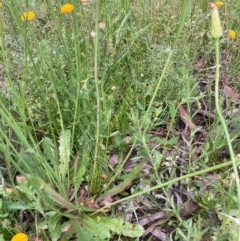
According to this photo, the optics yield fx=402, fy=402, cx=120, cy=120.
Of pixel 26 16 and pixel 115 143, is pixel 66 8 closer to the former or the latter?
pixel 26 16

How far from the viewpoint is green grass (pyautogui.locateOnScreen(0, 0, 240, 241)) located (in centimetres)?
122

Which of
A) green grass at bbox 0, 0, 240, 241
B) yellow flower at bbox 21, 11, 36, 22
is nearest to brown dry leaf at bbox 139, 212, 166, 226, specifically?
green grass at bbox 0, 0, 240, 241

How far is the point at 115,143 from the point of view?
145cm

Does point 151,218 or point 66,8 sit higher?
point 66,8

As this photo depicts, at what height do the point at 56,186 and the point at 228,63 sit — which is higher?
the point at 228,63

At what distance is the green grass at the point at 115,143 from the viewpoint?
1.22 m

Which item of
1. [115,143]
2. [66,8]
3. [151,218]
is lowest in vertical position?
[151,218]

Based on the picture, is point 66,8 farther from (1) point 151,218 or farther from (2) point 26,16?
(1) point 151,218

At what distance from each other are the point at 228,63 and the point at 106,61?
21.5 inches

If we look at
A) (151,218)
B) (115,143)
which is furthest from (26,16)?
(151,218)

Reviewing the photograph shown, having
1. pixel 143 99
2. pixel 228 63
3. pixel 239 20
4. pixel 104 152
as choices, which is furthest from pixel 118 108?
pixel 239 20

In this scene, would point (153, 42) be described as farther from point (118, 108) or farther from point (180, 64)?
point (118, 108)

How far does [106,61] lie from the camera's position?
5.20 ft

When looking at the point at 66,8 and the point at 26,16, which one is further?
Answer: the point at 66,8
